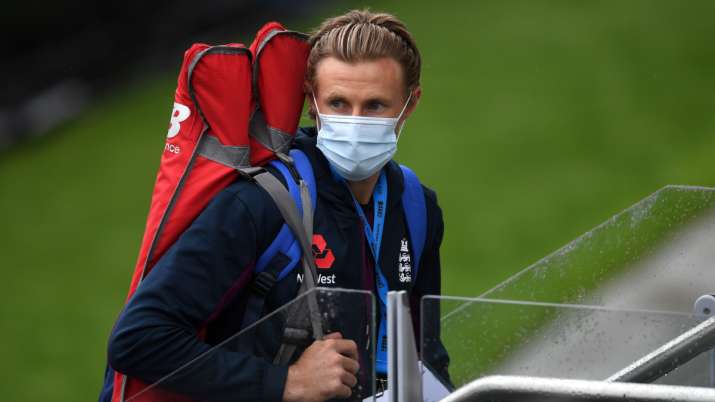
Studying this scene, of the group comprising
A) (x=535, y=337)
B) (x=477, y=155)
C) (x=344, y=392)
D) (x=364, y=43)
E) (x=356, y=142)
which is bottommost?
(x=477, y=155)

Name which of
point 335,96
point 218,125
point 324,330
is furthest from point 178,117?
point 324,330

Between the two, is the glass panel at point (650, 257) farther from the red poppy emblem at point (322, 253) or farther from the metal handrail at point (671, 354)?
the red poppy emblem at point (322, 253)

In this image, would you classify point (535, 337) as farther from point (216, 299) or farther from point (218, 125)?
point (218, 125)

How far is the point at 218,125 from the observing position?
11.7ft

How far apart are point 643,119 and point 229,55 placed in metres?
12.8

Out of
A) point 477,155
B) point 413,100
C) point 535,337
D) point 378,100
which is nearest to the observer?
point 535,337

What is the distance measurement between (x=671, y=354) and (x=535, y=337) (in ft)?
1.24

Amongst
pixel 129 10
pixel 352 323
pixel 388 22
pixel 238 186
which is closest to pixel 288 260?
pixel 238 186

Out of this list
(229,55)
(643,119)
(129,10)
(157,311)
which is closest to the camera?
(157,311)

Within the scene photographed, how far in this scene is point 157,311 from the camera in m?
3.30

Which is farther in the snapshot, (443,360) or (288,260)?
(288,260)

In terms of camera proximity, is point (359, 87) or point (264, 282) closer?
point (264, 282)

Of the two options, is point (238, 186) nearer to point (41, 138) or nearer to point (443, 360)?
point (443, 360)

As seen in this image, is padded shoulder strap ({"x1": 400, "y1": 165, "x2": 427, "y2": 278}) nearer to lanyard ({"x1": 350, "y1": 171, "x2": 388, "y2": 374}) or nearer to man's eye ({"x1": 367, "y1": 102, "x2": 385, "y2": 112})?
lanyard ({"x1": 350, "y1": 171, "x2": 388, "y2": 374})
